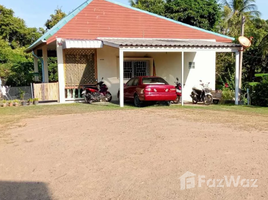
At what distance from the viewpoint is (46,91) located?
Answer: 14977 millimetres

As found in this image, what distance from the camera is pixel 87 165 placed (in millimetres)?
4965

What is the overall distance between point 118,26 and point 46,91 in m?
5.36

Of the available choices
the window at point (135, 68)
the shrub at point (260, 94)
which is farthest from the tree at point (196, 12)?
the shrub at point (260, 94)

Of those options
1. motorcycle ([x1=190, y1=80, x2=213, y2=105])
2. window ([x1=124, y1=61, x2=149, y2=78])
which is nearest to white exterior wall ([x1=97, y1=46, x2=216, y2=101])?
window ([x1=124, y1=61, x2=149, y2=78])

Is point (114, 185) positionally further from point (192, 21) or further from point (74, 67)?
point (192, 21)

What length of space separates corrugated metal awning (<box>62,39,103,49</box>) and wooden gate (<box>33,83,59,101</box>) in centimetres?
219

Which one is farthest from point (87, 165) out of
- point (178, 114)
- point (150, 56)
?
point (150, 56)

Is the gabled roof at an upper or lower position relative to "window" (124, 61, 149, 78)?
upper

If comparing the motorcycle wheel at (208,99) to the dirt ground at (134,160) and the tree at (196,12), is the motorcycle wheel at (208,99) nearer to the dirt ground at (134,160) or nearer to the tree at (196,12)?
the dirt ground at (134,160)

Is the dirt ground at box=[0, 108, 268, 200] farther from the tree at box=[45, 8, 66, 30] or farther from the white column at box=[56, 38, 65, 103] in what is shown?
the tree at box=[45, 8, 66, 30]

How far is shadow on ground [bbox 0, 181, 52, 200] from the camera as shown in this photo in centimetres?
380

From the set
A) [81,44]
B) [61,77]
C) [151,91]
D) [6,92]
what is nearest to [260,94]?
[151,91]

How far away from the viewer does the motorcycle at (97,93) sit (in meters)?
14.7

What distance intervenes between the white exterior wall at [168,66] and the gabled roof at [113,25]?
110 cm
